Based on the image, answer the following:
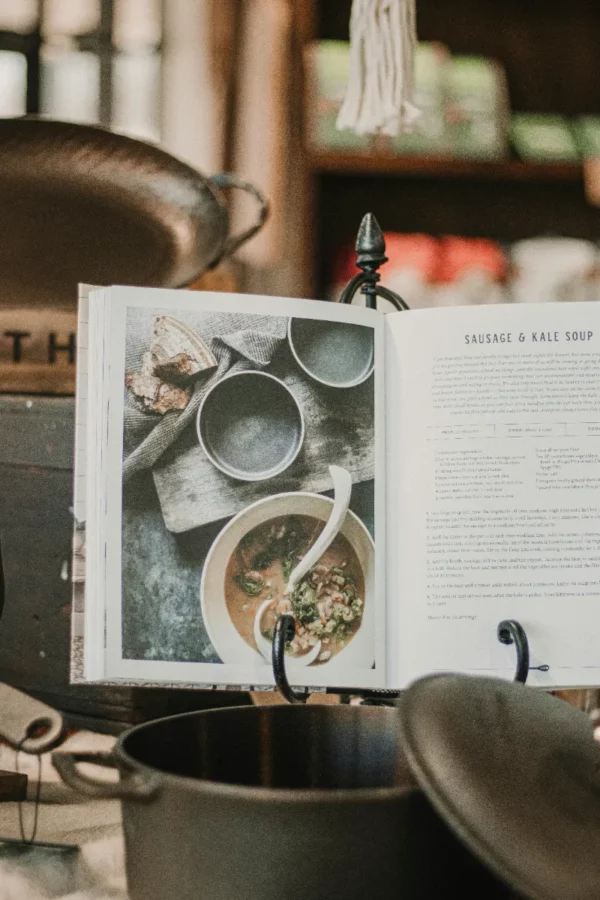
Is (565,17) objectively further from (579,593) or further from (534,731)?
(534,731)

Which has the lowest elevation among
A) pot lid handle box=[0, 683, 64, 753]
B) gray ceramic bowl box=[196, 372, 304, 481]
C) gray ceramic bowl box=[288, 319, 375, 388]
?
pot lid handle box=[0, 683, 64, 753]

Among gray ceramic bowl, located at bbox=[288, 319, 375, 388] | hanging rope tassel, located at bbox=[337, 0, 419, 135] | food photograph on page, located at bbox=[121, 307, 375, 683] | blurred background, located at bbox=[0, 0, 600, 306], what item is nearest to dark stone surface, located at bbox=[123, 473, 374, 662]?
food photograph on page, located at bbox=[121, 307, 375, 683]

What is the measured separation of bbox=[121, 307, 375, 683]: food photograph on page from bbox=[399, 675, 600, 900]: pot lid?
0.55 feet

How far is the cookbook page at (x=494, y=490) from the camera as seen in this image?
0.57 meters

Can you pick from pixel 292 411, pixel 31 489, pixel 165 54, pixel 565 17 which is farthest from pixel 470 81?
pixel 292 411

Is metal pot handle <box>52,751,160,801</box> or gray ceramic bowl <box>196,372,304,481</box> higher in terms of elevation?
gray ceramic bowl <box>196,372,304,481</box>

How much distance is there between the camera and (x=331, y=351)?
0.60 meters

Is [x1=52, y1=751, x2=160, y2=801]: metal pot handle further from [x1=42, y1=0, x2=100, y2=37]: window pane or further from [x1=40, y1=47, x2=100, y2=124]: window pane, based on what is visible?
[x1=42, y1=0, x2=100, y2=37]: window pane

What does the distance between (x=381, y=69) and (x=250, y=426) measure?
66 centimetres

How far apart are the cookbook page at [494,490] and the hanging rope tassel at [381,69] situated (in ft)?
1.83

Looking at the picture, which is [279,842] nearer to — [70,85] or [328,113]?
[328,113]

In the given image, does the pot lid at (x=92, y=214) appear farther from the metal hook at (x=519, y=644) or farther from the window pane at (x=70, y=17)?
the window pane at (x=70, y=17)

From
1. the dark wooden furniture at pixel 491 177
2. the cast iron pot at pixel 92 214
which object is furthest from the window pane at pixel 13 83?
the cast iron pot at pixel 92 214

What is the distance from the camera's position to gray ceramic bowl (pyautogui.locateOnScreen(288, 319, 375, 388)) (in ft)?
1.95
